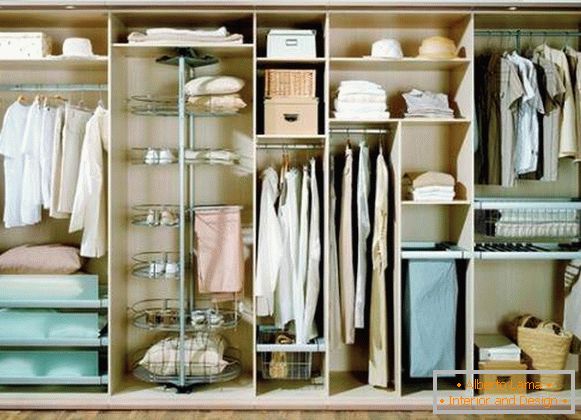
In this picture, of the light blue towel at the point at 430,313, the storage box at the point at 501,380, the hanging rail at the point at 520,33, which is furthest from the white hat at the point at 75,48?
the storage box at the point at 501,380

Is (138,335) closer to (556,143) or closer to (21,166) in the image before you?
(21,166)

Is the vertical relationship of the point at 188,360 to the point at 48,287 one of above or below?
below

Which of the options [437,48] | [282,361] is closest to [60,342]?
[282,361]

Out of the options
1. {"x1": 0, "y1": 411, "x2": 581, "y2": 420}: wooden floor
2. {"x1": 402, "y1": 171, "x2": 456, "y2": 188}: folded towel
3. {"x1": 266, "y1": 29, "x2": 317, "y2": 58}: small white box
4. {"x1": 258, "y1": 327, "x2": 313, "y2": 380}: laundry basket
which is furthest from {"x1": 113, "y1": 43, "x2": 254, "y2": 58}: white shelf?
{"x1": 0, "y1": 411, "x2": 581, "y2": 420}: wooden floor

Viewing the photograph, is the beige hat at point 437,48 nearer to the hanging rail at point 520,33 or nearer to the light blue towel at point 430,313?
the hanging rail at point 520,33

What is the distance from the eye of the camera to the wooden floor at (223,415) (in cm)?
415

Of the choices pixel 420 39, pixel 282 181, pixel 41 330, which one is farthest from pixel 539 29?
pixel 41 330

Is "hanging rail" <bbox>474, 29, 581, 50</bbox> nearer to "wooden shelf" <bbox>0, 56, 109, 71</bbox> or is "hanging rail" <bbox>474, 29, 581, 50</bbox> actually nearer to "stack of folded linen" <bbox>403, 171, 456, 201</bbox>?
"stack of folded linen" <bbox>403, 171, 456, 201</bbox>

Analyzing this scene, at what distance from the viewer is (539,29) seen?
4.73 meters

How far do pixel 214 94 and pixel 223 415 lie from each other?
1808 mm

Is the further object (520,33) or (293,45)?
(520,33)

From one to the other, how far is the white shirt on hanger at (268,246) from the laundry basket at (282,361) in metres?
0.22

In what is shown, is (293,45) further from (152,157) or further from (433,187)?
(433,187)

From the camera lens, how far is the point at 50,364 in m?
4.41
